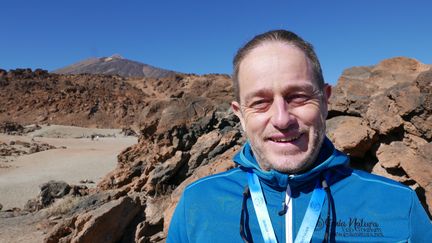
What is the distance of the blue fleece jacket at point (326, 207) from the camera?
1686 mm

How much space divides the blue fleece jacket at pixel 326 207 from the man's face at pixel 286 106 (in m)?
0.09

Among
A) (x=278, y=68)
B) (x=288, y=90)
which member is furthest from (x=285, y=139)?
(x=278, y=68)

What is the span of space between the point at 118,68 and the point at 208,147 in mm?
153605

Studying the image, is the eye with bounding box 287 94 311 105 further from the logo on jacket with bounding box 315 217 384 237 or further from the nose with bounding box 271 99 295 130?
the logo on jacket with bounding box 315 217 384 237

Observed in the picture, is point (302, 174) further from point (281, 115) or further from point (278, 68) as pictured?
point (278, 68)

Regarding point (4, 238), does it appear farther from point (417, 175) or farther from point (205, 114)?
point (417, 175)

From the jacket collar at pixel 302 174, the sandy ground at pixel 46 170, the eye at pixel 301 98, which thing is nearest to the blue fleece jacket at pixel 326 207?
the jacket collar at pixel 302 174

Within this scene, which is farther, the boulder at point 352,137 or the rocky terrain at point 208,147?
the boulder at point 352,137

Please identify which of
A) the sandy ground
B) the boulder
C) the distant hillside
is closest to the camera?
the boulder

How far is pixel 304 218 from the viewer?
5.59ft

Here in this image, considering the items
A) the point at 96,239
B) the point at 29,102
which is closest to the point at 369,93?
the point at 96,239

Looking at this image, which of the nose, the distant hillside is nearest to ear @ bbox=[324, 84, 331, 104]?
the nose

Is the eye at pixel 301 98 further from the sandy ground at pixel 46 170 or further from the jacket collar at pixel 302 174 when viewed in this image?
the sandy ground at pixel 46 170

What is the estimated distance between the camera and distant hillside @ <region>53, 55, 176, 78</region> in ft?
488
